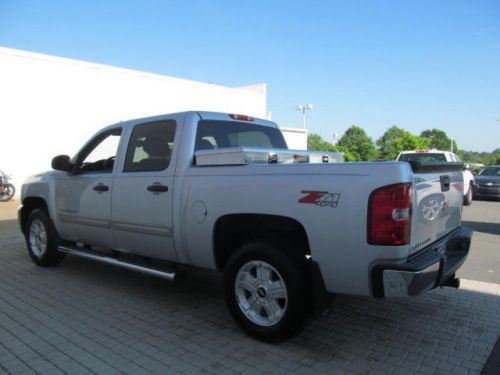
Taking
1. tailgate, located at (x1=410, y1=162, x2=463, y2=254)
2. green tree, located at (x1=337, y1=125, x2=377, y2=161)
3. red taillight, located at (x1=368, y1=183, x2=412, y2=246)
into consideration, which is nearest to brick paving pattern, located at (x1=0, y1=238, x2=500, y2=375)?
tailgate, located at (x1=410, y1=162, x2=463, y2=254)

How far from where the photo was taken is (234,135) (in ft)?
15.7

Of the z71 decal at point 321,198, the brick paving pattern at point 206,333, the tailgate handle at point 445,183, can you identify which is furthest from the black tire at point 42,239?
the tailgate handle at point 445,183

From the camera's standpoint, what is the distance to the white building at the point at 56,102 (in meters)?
15.1

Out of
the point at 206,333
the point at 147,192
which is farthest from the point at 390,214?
the point at 147,192

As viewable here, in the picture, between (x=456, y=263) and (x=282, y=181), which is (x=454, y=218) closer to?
(x=456, y=263)

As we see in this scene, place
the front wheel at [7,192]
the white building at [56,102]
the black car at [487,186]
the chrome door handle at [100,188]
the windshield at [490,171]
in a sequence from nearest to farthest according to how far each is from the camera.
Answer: the chrome door handle at [100,188] < the front wheel at [7,192] < the white building at [56,102] < the black car at [487,186] < the windshield at [490,171]

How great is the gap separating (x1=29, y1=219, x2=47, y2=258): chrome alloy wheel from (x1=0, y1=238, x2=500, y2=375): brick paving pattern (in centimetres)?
77

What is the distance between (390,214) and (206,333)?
198 centimetres

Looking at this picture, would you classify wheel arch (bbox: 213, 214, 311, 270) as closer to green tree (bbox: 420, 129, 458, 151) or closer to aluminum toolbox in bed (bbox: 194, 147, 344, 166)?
aluminum toolbox in bed (bbox: 194, 147, 344, 166)

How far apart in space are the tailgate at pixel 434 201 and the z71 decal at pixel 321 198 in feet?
1.78

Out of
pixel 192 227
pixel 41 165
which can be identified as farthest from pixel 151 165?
pixel 41 165

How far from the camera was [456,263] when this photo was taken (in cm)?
370

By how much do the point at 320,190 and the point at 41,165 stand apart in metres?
15.5

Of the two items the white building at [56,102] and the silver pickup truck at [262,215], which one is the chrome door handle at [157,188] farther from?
the white building at [56,102]
